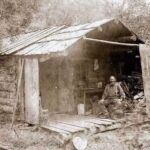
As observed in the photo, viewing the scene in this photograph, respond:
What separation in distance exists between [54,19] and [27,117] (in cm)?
1581

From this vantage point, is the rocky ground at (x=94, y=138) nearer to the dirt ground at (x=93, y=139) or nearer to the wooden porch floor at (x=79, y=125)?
the dirt ground at (x=93, y=139)

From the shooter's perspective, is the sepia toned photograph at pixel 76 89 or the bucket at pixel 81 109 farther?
the bucket at pixel 81 109

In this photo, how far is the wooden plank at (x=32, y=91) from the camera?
36.1 feet

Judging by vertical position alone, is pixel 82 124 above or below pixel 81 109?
below

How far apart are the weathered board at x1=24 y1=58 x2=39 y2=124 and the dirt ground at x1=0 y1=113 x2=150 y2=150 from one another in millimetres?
377

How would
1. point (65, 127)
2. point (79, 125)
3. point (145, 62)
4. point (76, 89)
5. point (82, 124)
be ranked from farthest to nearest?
point (76, 89) → point (145, 62) → point (82, 124) → point (79, 125) → point (65, 127)

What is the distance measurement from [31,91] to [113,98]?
3012mm

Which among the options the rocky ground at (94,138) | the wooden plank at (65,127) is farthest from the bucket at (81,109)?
the wooden plank at (65,127)

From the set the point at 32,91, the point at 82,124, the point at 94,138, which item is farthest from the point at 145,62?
the point at 32,91

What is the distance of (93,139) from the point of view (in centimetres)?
941

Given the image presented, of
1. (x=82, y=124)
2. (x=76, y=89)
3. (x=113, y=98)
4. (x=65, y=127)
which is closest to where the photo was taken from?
(x=65, y=127)

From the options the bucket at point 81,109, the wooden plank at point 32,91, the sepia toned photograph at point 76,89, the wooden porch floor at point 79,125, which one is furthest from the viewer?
the bucket at point 81,109

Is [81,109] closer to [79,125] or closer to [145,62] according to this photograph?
[79,125]

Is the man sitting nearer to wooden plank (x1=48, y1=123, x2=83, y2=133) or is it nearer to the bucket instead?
the bucket
